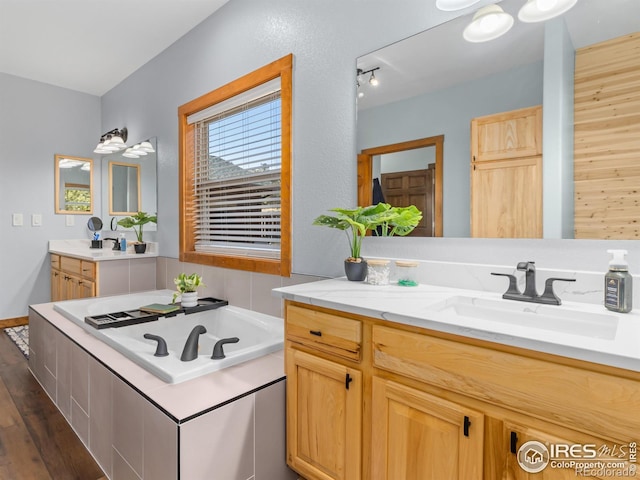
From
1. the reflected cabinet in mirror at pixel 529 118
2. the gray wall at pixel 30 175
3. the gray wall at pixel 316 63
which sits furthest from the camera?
the gray wall at pixel 30 175

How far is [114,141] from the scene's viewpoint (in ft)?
12.2

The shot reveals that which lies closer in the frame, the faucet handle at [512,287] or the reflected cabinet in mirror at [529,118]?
the reflected cabinet in mirror at [529,118]

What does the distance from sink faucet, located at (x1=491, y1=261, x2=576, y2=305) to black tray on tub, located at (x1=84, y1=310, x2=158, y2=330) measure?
6.57 ft

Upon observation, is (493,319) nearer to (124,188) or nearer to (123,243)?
(123,243)

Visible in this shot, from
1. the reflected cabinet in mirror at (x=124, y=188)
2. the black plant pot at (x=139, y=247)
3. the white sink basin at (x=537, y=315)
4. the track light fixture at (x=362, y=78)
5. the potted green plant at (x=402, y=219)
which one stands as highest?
the track light fixture at (x=362, y=78)

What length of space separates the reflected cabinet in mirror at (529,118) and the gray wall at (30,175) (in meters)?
4.12

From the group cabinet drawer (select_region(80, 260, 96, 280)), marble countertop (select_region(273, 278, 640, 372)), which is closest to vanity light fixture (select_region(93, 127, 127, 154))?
cabinet drawer (select_region(80, 260, 96, 280))

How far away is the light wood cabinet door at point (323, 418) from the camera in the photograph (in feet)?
3.96

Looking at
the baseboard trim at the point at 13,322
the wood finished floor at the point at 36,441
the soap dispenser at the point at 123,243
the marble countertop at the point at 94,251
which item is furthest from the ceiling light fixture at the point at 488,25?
the baseboard trim at the point at 13,322

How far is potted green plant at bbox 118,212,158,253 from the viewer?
11.2 feet

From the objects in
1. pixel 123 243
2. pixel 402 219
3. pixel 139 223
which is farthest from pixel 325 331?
pixel 123 243

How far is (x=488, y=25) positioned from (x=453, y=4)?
0.56ft

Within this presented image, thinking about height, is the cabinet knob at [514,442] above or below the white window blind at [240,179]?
below

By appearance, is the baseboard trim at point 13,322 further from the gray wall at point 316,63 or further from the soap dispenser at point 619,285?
the soap dispenser at point 619,285
